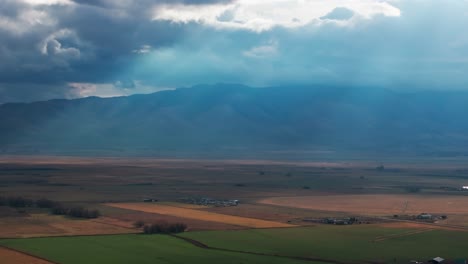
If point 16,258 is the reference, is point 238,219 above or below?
above

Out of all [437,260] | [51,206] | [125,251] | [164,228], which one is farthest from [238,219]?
[437,260]

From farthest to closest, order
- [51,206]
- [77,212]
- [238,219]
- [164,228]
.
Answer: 1. [51,206]
2. [77,212]
3. [238,219]
4. [164,228]

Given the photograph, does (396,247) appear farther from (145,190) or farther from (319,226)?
(145,190)

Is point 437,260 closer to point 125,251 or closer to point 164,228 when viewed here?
point 125,251

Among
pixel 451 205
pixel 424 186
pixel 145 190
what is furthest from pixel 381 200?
pixel 145 190

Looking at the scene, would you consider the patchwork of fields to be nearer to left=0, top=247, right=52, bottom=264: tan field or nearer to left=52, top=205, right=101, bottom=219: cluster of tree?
left=0, top=247, right=52, bottom=264: tan field

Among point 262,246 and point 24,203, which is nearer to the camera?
point 262,246

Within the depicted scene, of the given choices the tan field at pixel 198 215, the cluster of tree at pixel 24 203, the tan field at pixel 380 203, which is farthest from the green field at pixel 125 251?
the tan field at pixel 380 203
